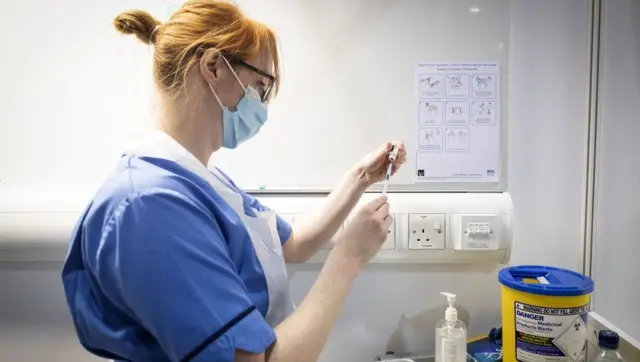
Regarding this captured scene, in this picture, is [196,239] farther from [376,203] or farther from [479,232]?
[479,232]

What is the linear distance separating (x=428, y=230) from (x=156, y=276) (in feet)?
2.51

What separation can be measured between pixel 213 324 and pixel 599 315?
41.3 inches

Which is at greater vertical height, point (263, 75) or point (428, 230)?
point (263, 75)

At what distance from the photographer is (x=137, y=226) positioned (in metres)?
0.64

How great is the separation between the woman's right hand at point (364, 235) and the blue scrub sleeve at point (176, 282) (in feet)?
0.79

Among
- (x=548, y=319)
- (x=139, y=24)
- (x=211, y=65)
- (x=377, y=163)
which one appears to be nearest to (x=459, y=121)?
(x=377, y=163)

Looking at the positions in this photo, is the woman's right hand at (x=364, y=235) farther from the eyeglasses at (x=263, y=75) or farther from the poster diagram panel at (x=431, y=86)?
the poster diagram panel at (x=431, y=86)

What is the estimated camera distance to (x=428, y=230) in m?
1.19

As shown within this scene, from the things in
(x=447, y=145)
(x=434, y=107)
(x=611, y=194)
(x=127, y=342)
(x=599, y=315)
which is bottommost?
(x=599, y=315)

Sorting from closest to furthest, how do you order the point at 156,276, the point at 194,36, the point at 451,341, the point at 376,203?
the point at 156,276 < the point at 194,36 < the point at 376,203 < the point at 451,341

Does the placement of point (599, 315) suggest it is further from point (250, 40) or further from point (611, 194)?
point (250, 40)

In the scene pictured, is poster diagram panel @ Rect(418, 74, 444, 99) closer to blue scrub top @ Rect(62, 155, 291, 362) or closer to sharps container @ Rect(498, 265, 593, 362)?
sharps container @ Rect(498, 265, 593, 362)

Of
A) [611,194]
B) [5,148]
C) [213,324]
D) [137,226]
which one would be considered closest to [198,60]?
[137,226]

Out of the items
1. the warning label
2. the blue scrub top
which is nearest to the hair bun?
the blue scrub top
